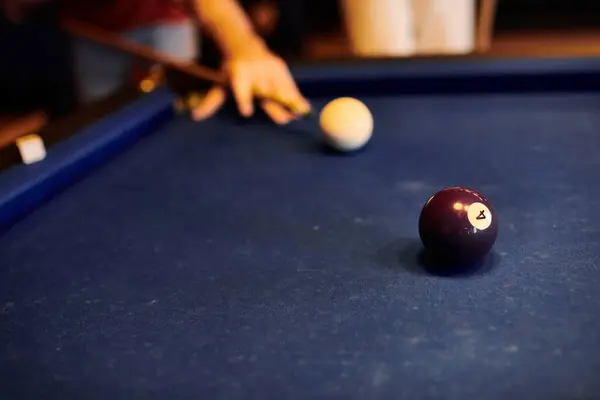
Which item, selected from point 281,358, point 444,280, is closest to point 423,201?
point 444,280

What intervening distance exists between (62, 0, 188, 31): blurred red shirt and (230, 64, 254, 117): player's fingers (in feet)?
4.81

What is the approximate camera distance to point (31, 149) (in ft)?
4.55

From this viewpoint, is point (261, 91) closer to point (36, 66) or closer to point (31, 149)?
point (31, 149)

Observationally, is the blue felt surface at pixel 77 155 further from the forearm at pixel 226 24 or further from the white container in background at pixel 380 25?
the white container in background at pixel 380 25

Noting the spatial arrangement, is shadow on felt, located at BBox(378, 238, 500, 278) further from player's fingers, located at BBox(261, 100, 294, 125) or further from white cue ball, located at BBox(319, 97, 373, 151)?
player's fingers, located at BBox(261, 100, 294, 125)

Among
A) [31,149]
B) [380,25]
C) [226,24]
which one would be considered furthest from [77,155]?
[380,25]

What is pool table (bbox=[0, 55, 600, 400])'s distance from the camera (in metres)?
0.81

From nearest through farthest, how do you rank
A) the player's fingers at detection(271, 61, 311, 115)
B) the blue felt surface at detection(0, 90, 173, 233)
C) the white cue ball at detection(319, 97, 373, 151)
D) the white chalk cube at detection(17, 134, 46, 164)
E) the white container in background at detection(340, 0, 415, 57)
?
the blue felt surface at detection(0, 90, 173, 233), the white chalk cube at detection(17, 134, 46, 164), the white cue ball at detection(319, 97, 373, 151), the player's fingers at detection(271, 61, 311, 115), the white container in background at detection(340, 0, 415, 57)

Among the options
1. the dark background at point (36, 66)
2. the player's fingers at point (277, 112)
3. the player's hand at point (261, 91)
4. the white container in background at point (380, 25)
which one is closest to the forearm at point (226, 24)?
the player's hand at point (261, 91)

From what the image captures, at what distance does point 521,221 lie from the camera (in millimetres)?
1208

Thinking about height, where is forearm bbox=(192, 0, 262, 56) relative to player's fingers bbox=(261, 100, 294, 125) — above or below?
above

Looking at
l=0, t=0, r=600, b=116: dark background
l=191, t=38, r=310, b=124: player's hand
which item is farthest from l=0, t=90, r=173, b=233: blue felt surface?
l=0, t=0, r=600, b=116: dark background

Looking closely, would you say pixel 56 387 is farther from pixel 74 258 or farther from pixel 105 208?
pixel 105 208

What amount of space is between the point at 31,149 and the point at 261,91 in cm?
71
